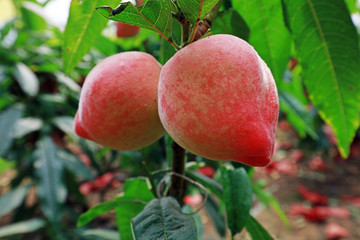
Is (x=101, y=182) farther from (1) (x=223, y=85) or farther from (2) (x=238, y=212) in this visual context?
(1) (x=223, y=85)

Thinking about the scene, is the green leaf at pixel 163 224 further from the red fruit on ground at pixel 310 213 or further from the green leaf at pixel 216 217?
the red fruit on ground at pixel 310 213

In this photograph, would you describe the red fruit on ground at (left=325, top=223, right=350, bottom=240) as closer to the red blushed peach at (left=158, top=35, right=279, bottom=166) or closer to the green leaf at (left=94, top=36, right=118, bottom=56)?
the green leaf at (left=94, top=36, right=118, bottom=56)

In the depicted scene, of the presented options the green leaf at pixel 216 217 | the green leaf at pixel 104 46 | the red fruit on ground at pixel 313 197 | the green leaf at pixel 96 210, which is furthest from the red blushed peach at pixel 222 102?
the red fruit on ground at pixel 313 197

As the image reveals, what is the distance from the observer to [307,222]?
2037mm

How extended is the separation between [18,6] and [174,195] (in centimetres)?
164

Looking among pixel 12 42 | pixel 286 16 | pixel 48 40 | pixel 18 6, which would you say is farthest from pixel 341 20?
pixel 18 6

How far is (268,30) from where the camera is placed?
1.63 feet

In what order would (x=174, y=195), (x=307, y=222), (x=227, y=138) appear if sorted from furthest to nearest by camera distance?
(x=307, y=222)
(x=174, y=195)
(x=227, y=138)

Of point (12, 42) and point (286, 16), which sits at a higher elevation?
point (286, 16)

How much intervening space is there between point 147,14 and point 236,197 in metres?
0.29

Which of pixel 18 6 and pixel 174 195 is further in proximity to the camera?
pixel 18 6

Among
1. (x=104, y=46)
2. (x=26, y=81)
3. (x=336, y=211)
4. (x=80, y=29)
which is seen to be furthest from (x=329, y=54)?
(x=336, y=211)

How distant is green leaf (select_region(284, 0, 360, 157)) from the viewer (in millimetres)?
451

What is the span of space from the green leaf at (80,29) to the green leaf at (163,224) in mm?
259
